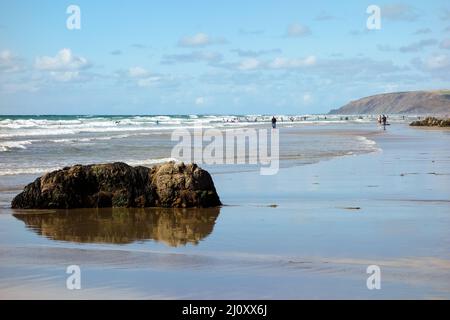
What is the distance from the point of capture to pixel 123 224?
10406mm

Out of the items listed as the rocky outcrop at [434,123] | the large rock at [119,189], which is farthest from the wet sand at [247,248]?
the rocky outcrop at [434,123]

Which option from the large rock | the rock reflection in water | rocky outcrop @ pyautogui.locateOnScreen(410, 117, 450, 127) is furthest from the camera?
rocky outcrop @ pyautogui.locateOnScreen(410, 117, 450, 127)

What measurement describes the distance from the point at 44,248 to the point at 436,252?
16.0 ft

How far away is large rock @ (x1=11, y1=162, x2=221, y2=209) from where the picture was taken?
12148 millimetres

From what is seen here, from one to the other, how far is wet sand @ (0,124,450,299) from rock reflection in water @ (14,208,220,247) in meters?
0.02

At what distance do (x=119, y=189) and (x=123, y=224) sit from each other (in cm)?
197

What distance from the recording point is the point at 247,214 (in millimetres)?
11195

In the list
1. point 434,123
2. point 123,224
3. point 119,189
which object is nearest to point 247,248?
point 123,224

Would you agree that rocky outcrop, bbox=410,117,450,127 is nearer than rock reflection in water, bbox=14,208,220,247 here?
No

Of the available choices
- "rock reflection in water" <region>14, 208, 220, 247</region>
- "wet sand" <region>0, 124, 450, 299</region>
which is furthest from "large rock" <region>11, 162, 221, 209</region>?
"wet sand" <region>0, 124, 450, 299</region>

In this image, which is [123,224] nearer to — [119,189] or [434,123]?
[119,189]

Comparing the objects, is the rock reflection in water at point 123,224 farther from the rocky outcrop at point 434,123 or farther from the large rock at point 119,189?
the rocky outcrop at point 434,123

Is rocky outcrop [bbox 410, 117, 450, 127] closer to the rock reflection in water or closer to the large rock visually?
the large rock
